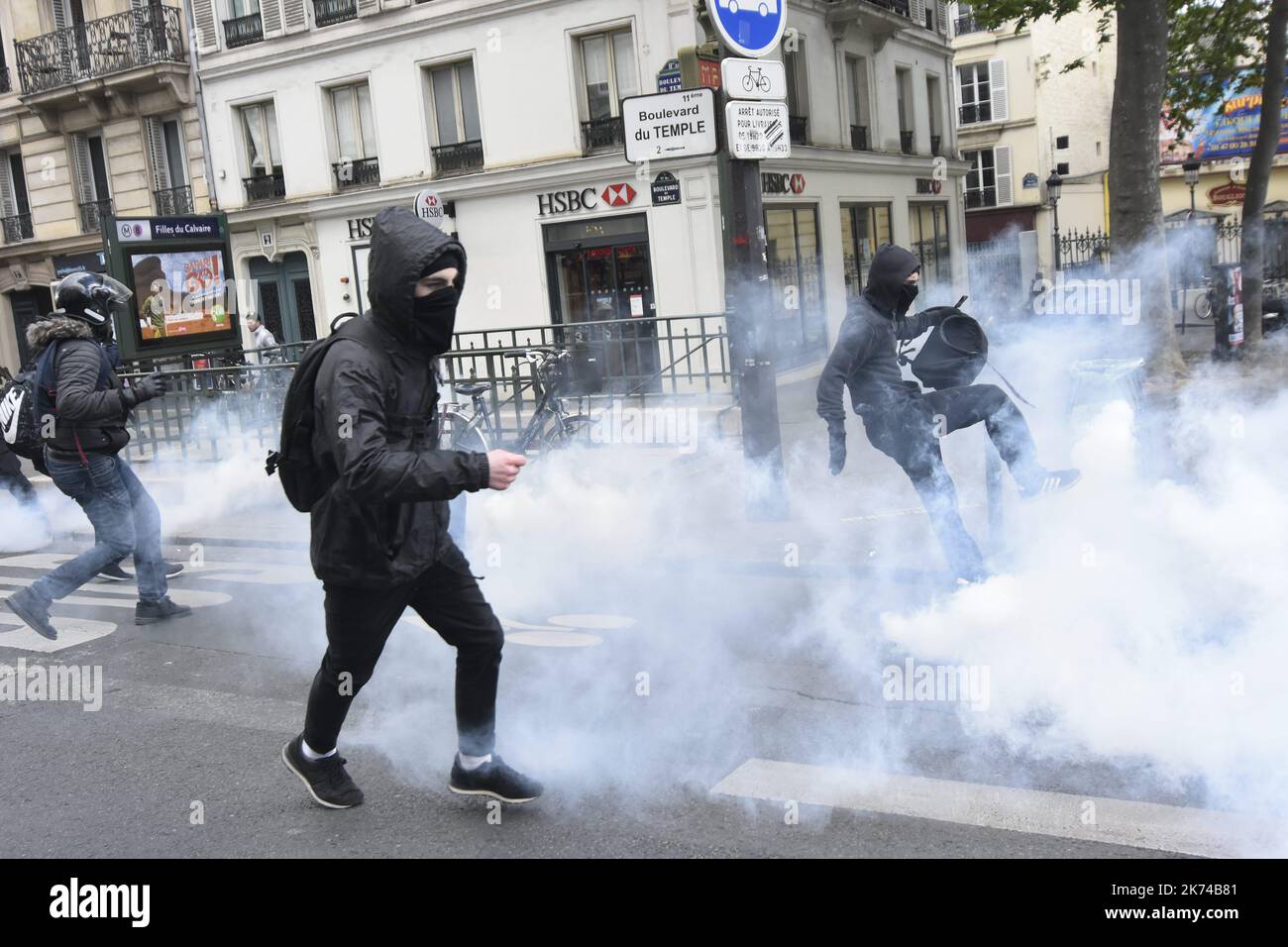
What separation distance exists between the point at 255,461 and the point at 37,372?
4975 mm

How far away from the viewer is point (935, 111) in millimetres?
26031

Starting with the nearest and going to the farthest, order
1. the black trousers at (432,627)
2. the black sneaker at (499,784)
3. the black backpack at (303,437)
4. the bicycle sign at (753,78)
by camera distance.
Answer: the black backpack at (303,437) < the black trousers at (432,627) < the black sneaker at (499,784) < the bicycle sign at (753,78)

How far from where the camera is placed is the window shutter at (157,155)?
23.5 metres

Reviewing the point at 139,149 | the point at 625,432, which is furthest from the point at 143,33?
the point at 625,432

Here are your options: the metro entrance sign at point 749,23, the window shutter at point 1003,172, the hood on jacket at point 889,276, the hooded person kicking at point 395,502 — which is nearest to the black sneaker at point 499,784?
the hooded person kicking at point 395,502

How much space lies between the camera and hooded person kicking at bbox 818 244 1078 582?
17.6 ft

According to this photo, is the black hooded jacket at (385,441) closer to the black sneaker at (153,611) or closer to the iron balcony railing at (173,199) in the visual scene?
the black sneaker at (153,611)

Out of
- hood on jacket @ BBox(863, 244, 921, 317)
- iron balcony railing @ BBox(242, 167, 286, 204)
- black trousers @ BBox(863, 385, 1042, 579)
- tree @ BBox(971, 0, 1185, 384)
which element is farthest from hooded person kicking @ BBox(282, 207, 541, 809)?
iron balcony railing @ BBox(242, 167, 286, 204)

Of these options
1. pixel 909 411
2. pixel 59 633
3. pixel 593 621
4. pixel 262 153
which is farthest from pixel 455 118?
pixel 909 411

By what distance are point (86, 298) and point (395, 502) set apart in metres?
3.88

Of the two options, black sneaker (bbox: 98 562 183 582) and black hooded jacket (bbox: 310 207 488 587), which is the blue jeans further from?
black hooded jacket (bbox: 310 207 488 587)

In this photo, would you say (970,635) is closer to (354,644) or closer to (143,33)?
(354,644)

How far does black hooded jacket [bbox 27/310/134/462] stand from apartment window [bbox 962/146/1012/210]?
33649 mm

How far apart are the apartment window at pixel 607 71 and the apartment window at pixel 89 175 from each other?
40.6ft
